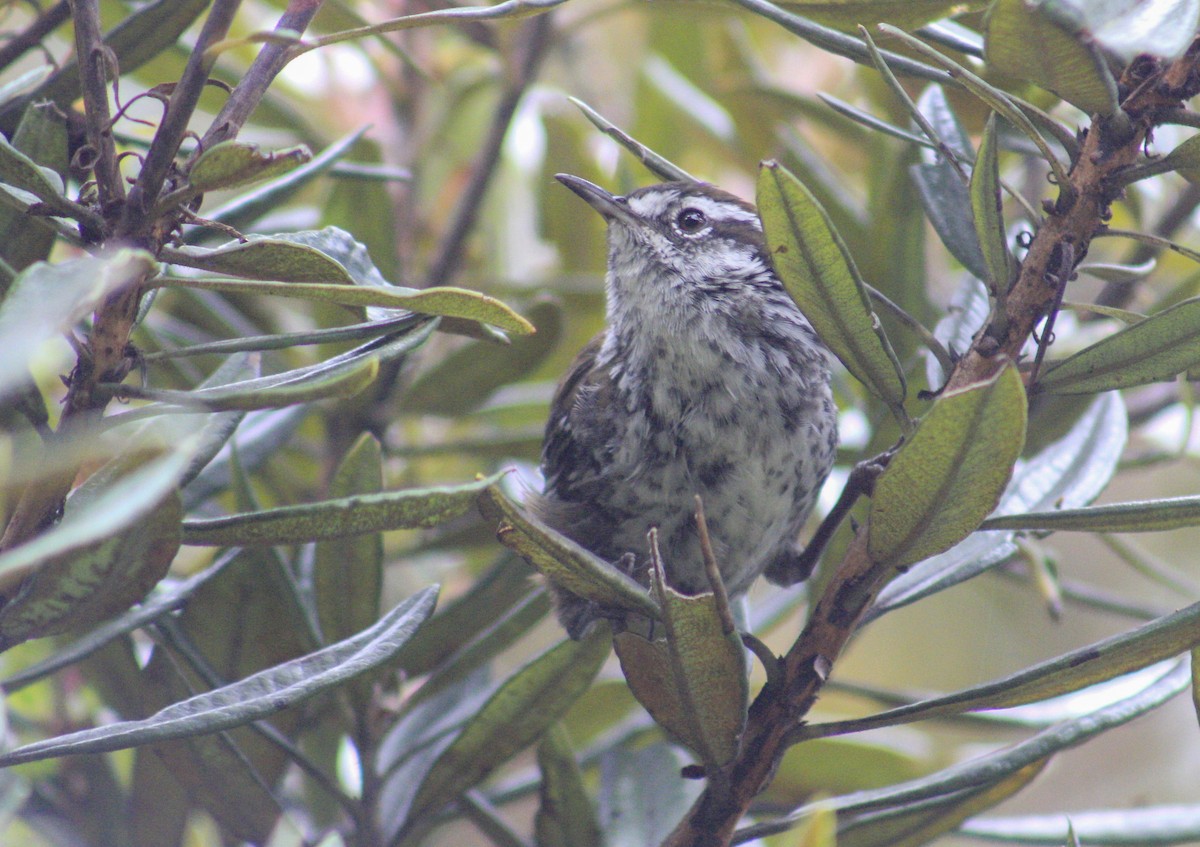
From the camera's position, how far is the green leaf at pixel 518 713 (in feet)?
6.07

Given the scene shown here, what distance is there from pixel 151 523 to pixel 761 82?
6.96ft

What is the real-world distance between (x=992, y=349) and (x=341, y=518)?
2.72 feet

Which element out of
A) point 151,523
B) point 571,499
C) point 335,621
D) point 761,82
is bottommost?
point 151,523

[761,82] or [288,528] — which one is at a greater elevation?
[761,82]

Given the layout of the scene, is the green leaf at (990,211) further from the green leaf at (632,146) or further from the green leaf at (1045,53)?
the green leaf at (632,146)

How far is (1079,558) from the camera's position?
16.5 feet

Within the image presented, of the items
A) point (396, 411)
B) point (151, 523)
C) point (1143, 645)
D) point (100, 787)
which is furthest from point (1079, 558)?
point (151, 523)

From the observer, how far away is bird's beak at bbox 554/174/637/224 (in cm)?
285

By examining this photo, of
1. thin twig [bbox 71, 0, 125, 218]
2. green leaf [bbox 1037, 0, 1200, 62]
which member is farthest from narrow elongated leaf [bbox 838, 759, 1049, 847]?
thin twig [bbox 71, 0, 125, 218]

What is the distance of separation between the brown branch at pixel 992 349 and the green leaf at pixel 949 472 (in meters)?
0.08

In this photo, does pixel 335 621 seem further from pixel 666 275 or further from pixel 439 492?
pixel 666 275

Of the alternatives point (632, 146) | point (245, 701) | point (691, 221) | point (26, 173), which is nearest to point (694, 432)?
point (691, 221)

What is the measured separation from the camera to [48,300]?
103 cm

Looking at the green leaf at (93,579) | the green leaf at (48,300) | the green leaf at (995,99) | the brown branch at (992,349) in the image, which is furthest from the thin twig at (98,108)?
the brown branch at (992,349)
